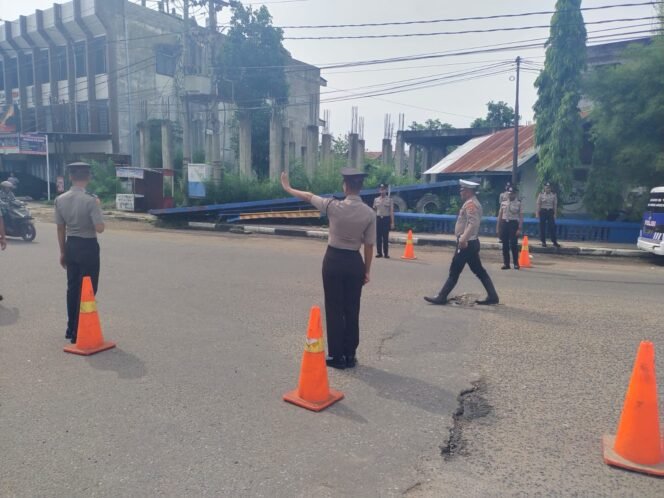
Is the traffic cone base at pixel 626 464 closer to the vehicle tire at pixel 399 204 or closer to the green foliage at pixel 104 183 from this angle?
the vehicle tire at pixel 399 204

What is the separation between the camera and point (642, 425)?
3285mm

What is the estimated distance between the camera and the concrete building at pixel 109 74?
34.3 metres

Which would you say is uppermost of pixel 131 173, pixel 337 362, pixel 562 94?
pixel 562 94

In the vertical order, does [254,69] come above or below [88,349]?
above

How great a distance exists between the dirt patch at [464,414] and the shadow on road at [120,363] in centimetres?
268

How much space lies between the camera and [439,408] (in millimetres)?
4133

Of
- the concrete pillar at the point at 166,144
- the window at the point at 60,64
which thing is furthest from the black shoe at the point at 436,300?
the window at the point at 60,64

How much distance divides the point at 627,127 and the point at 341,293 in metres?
14.0

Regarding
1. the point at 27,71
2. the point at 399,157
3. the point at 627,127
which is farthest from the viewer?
the point at 27,71

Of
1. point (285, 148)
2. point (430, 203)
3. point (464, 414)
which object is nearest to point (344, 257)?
point (464, 414)

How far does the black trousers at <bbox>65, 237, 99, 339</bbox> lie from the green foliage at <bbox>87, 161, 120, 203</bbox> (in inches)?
914

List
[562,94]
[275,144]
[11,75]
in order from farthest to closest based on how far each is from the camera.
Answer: [11,75] → [275,144] → [562,94]

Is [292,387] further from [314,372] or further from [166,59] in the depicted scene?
[166,59]

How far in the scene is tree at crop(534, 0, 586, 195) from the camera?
55.6 ft
